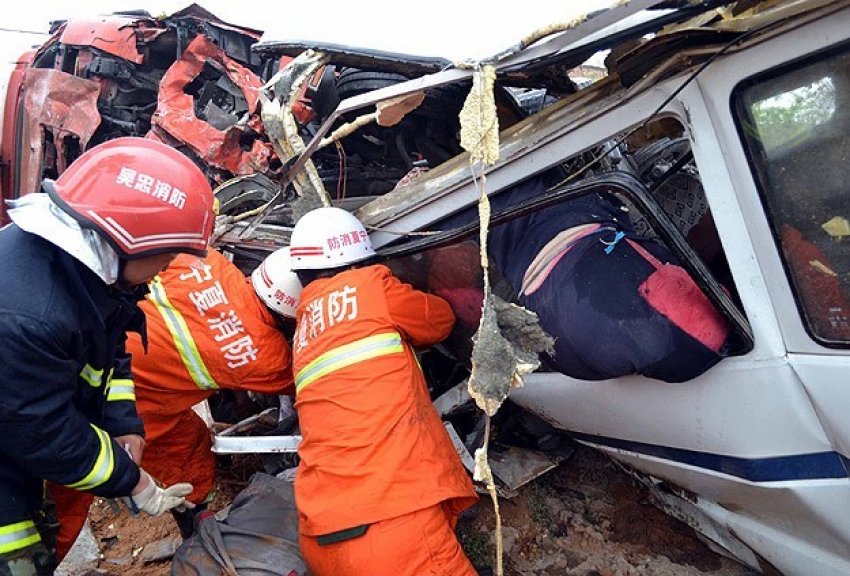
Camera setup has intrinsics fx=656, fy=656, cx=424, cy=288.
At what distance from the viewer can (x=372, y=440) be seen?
2.11 metres

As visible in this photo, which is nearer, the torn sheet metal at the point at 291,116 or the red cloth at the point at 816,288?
the red cloth at the point at 816,288

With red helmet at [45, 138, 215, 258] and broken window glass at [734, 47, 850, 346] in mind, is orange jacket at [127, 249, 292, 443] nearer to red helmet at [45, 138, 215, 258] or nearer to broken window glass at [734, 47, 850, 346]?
red helmet at [45, 138, 215, 258]

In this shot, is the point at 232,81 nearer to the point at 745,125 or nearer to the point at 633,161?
the point at 633,161

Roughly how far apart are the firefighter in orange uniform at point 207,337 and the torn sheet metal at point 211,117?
1882mm

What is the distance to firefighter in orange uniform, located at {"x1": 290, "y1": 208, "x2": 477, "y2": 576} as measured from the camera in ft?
6.71

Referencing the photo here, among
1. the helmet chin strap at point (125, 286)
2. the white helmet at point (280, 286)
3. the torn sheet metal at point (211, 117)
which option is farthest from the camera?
the torn sheet metal at point (211, 117)

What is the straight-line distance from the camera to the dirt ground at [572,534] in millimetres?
2568

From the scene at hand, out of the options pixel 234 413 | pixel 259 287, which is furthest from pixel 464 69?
pixel 234 413

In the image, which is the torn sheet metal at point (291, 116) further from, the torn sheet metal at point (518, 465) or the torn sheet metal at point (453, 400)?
the torn sheet metal at point (518, 465)

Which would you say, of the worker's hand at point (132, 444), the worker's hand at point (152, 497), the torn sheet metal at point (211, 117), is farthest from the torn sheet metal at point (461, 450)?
the torn sheet metal at point (211, 117)

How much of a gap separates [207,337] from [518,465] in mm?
1424

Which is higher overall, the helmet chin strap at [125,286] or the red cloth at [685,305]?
the helmet chin strap at [125,286]

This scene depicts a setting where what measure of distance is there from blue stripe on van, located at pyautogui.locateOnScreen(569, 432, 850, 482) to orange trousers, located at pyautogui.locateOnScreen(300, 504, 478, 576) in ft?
2.36

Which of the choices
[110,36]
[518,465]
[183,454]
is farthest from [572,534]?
[110,36]
